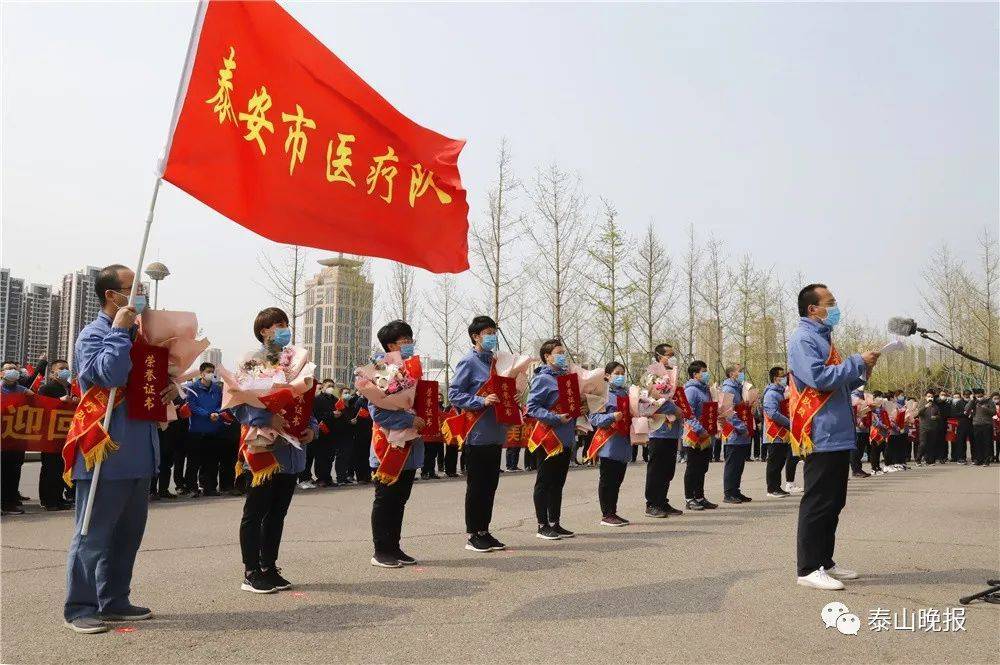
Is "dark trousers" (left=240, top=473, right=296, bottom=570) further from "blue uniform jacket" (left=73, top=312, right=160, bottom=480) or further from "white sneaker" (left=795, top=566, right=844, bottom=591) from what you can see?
"white sneaker" (left=795, top=566, right=844, bottom=591)

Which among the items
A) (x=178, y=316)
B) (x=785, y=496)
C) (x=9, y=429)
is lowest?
(x=785, y=496)

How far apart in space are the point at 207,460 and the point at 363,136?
324 inches

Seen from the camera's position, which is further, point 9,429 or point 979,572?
point 9,429

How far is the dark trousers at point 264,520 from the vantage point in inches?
220

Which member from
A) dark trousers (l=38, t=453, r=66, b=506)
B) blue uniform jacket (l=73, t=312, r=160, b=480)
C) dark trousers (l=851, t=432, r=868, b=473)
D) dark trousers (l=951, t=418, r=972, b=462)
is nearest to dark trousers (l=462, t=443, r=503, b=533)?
blue uniform jacket (l=73, t=312, r=160, b=480)

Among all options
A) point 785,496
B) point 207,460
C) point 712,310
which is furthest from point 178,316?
point 712,310

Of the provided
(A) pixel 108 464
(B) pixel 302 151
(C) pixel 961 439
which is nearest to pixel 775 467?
(B) pixel 302 151

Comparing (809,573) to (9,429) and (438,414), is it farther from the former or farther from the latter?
(9,429)

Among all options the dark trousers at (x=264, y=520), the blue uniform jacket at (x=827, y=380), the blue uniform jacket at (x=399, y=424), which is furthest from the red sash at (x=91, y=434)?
the blue uniform jacket at (x=827, y=380)

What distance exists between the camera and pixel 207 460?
41.8 feet

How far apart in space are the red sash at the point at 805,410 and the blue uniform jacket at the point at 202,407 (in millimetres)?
9038

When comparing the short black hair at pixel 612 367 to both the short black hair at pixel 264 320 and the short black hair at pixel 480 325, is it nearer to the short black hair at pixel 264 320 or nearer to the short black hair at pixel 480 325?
the short black hair at pixel 480 325

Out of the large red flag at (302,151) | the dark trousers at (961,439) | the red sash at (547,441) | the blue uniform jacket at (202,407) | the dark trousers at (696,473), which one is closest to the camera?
the large red flag at (302,151)

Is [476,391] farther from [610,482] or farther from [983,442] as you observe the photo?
[983,442]
